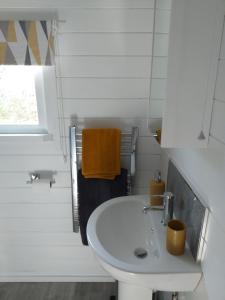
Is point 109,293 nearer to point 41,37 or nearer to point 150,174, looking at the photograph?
point 150,174

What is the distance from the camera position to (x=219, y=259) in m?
0.84

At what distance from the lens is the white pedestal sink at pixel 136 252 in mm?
985

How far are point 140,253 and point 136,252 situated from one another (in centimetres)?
2

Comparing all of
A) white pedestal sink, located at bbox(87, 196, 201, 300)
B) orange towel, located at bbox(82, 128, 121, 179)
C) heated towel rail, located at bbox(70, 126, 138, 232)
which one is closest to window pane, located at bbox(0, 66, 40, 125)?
heated towel rail, located at bbox(70, 126, 138, 232)

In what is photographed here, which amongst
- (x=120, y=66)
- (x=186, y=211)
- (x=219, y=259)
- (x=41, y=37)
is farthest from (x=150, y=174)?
(x=41, y=37)

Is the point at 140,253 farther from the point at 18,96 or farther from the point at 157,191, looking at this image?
the point at 18,96

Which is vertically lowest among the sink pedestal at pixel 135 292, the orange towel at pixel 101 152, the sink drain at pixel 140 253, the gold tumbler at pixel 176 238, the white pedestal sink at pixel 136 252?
the sink pedestal at pixel 135 292

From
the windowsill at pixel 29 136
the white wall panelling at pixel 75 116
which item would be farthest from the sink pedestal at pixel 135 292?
the windowsill at pixel 29 136

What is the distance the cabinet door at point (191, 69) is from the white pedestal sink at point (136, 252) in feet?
1.73

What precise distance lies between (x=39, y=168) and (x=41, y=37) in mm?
871

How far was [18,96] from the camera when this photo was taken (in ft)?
5.41

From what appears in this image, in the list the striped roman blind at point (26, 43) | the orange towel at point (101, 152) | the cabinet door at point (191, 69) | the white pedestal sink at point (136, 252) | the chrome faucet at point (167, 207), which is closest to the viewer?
the cabinet door at point (191, 69)

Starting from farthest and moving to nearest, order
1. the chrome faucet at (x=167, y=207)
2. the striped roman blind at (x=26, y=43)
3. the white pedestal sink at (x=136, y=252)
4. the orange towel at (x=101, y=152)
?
the orange towel at (x=101, y=152), the striped roman blind at (x=26, y=43), the chrome faucet at (x=167, y=207), the white pedestal sink at (x=136, y=252)

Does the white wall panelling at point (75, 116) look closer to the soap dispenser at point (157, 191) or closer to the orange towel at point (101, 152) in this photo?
the orange towel at point (101, 152)
